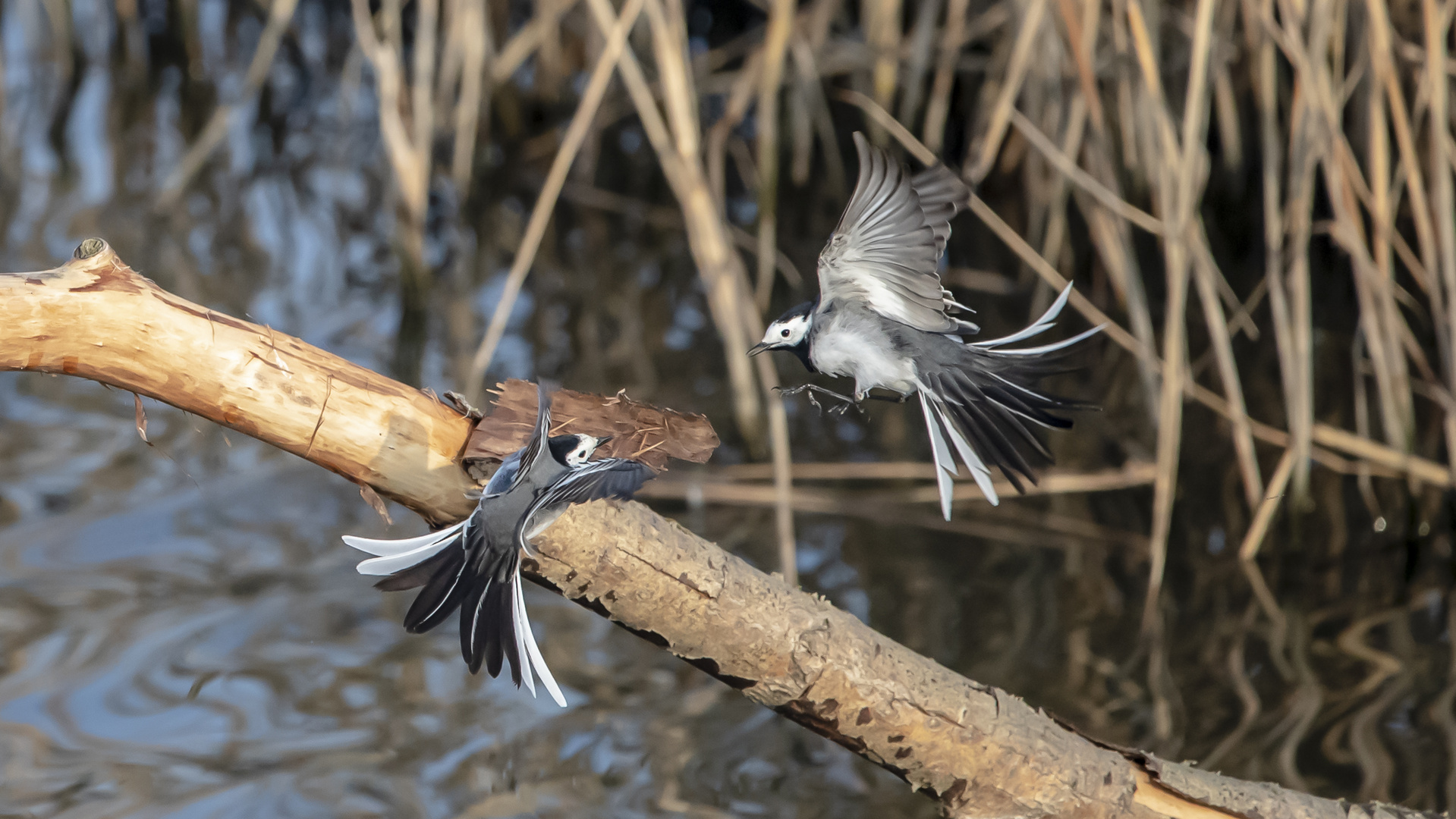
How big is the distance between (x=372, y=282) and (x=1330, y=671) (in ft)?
13.3

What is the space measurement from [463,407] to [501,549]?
0.97 feet

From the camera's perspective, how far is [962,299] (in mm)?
5051

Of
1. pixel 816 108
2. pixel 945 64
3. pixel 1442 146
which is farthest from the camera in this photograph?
pixel 816 108

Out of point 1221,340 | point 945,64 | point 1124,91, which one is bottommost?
point 1221,340

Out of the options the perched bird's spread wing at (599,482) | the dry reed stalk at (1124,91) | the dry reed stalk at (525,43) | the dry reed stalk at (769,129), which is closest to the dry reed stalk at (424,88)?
the dry reed stalk at (525,43)

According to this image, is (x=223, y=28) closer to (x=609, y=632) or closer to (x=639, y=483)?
(x=609, y=632)

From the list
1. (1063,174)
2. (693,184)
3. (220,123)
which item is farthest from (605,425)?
(220,123)

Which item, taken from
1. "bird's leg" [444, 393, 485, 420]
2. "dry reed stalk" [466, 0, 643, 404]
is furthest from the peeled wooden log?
"dry reed stalk" [466, 0, 643, 404]

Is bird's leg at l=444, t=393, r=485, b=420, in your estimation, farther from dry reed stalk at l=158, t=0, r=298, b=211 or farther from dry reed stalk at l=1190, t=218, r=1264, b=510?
dry reed stalk at l=158, t=0, r=298, b=211

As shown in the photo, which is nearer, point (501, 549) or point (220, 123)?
point (501, 549)

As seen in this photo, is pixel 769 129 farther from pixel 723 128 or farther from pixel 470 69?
pixel 470 69

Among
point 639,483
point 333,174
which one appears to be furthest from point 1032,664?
point 333,174

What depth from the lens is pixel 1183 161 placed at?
9.36 feet

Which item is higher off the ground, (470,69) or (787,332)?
(470,69)
